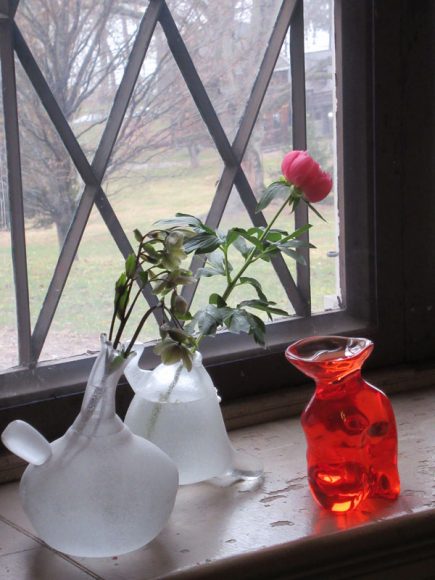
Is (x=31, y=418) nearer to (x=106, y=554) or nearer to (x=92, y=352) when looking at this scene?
(x=92, y=352)

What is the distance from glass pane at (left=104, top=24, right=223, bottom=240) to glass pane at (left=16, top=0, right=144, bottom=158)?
35 millimetres

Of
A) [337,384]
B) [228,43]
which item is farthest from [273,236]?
[228,43]

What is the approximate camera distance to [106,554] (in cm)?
83

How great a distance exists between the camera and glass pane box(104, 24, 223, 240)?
110 centimetres

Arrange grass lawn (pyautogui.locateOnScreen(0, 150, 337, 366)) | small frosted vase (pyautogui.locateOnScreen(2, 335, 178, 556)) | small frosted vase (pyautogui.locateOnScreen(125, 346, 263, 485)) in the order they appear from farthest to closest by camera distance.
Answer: grass lawn (pyautogui.locateOnScreen(0, 150, 337, 366)) → small frosted vase (pyautogui.locateOnScreen(125, 346, 263, 485)) → small frosted vase (pyautogui.locateOnScreen(2, 335, 178, 556))

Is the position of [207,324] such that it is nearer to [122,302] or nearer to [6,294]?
[122,302]

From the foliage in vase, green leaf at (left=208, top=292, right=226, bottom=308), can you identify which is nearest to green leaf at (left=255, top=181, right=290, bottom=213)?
the foliage in vase

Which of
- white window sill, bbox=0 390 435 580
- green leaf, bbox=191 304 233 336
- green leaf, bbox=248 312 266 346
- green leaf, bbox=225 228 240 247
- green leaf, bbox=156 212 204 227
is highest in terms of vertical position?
green leaf, bbox=156 212 204 227

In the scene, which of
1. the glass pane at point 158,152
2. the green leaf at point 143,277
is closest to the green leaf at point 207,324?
the green leaf at point 143,277

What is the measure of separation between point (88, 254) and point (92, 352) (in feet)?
0.36

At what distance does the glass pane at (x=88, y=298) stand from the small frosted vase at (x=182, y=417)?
153 mm

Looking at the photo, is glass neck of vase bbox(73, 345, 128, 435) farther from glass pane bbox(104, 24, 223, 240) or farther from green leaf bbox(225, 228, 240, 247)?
glass pane bbox(104, 24, 223, 240)

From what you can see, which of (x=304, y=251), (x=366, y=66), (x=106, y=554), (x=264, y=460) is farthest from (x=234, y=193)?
(x=106, y=554)

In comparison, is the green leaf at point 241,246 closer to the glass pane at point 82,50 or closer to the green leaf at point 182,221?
the green leaf at point 182,221
